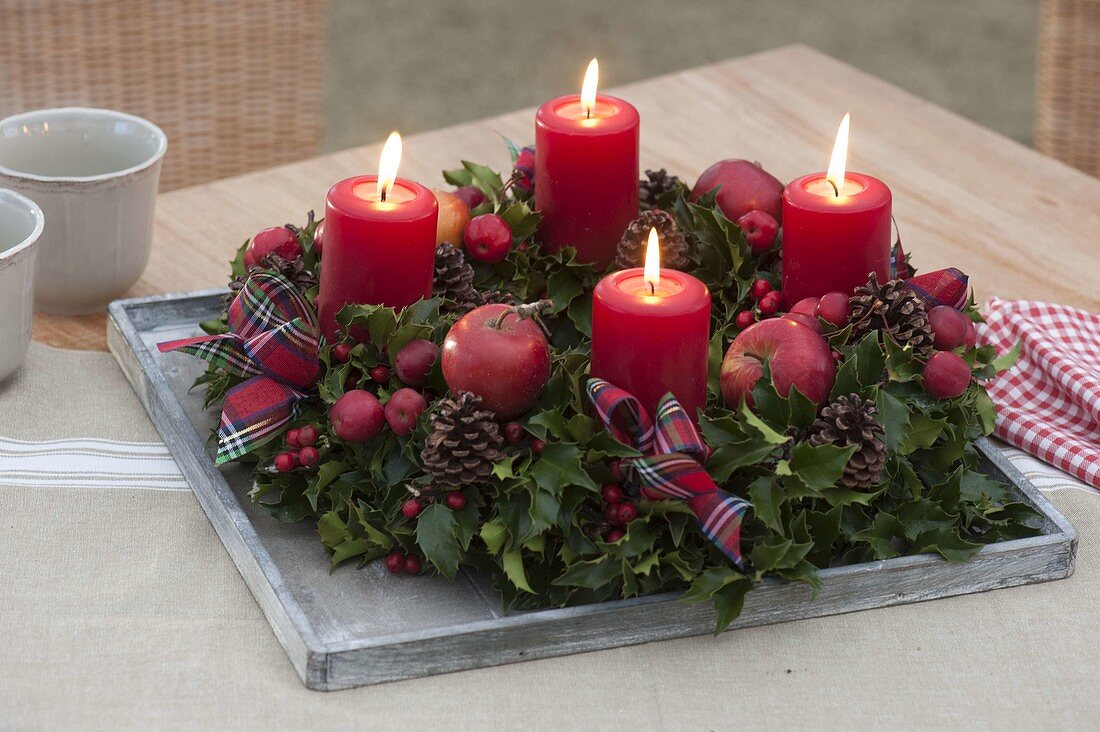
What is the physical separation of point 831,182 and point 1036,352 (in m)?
0.21

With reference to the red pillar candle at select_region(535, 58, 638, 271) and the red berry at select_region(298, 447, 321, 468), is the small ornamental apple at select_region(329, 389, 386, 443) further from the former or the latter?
the red pillar candle at select_region(535, 58, 638, 271)

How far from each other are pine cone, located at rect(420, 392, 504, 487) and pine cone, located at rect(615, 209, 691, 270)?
179 mm

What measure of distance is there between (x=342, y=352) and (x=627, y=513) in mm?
173

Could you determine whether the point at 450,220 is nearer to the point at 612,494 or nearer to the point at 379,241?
the point at 379,241

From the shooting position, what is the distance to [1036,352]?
2.67 feet

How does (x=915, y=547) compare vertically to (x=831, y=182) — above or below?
below

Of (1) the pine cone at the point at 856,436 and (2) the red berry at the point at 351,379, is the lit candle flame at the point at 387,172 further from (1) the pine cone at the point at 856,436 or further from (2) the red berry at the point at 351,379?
(1) the pine cone at the point at 856,436

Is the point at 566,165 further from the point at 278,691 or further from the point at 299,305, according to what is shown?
the point at 278,691

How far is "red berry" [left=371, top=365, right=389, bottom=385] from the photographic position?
2.11ft

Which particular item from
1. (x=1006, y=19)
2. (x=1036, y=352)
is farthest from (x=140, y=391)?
(x=1006, y=19)

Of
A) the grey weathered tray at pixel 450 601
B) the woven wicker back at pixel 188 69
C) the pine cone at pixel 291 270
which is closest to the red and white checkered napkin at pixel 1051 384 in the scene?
the grey weathered tray at pixel 450 601

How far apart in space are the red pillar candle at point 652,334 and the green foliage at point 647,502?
2 cm

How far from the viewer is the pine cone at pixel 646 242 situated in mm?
729

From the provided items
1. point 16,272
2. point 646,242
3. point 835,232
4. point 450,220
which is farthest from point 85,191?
point 835,232
